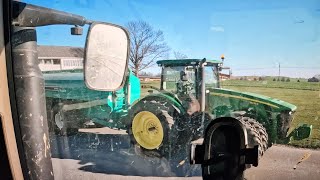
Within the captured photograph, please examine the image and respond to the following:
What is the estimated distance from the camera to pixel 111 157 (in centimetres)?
201

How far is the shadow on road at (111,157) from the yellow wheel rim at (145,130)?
0.19ft

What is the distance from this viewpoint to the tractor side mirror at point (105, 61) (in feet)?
6.36

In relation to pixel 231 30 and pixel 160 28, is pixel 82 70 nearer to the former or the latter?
pixel 160 28

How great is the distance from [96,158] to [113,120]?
9.0 inches

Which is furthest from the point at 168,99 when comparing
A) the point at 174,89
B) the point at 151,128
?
the point at 151,128

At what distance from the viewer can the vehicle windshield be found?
164 centimetres

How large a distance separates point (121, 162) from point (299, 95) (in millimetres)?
898

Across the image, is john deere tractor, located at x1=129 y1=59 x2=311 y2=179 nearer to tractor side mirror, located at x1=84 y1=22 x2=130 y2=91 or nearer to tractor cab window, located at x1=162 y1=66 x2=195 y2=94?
tractor cab window, located at x1=162 y1=66 x2=195 y2=94

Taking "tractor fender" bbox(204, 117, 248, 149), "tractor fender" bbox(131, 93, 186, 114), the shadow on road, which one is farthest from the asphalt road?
"tractor fender" bbox(131, 93, 186, 114)

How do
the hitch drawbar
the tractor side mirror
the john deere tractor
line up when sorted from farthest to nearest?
1. the tractor side mirror
2. the hitch drawbar
3. the john deere tractor

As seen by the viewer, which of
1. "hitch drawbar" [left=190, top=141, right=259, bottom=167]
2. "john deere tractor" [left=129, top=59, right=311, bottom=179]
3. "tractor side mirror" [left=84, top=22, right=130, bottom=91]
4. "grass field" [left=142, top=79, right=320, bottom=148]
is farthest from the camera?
"tractor side mirror" [left=84, top=22, right=130, bottom=91]

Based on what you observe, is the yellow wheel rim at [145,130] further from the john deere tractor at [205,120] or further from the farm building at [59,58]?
the farm building at [59,58]

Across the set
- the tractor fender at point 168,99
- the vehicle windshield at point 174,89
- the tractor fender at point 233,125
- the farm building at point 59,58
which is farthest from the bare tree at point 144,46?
the tractor fender at point 233,125

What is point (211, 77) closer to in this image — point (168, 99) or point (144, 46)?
point (168, 99)
